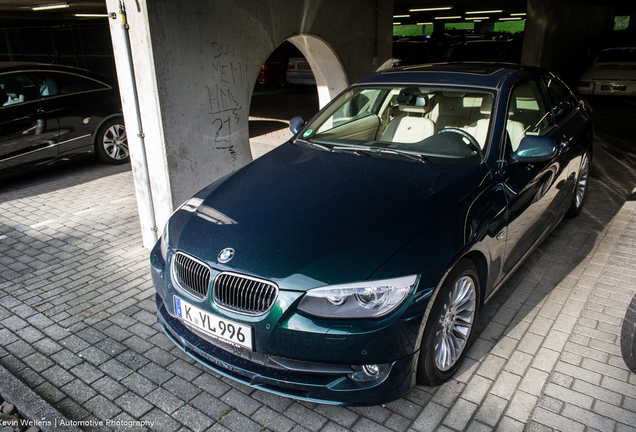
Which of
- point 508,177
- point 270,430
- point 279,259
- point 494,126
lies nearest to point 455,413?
point 270,430

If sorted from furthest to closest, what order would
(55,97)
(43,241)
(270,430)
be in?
(55,97), (43,241), (270,430)

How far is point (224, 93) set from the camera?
4910 mm

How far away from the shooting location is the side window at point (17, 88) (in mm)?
6316

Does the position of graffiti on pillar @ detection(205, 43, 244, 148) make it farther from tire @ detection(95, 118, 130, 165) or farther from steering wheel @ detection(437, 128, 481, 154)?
tire @ detection(95, 118, 130, 165)

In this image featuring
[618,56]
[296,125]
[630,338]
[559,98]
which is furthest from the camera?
[618,56]

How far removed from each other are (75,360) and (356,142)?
7.95 feet

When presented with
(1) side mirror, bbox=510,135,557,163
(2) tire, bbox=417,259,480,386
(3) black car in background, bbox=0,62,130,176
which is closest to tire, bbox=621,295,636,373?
(2) tire, bbox=417,259,480,386

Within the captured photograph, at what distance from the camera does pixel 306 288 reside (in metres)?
2.23

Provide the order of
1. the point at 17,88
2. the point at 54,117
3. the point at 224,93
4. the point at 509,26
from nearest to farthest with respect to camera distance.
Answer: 1. the point at 224,93
2. the point at 17,88
3. the point at 54,117
4. the point at 509,26

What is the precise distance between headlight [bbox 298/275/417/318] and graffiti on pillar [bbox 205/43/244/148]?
3.12 m

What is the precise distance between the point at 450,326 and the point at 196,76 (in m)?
3.31

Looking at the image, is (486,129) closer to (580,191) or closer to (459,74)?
(459,74)

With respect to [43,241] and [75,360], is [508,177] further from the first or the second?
[43,241]

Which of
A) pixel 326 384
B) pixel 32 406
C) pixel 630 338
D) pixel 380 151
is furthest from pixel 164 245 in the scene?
pixel 630 338
